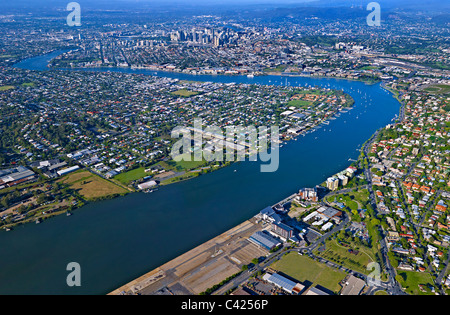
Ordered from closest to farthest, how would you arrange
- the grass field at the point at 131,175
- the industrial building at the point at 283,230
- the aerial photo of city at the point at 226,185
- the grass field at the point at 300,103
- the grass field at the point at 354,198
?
1. the aerial photo of city at the point at 226,185
2. the industrial building at the point at 283,230
3. the grass field at the point at 354,198
4. the grass field at the point at 131,175
5. the grass field at the point at 300,103

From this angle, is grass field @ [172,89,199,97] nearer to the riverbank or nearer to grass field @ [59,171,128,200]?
grass field @ [59,171,128,200]

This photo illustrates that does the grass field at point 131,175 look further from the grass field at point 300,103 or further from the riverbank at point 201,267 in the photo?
the grass field at point 300,103

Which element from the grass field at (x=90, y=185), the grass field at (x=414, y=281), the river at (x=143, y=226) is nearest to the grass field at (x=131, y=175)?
the grass field at (x=90, y=185)

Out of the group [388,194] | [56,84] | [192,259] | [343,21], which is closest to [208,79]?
[56,84]

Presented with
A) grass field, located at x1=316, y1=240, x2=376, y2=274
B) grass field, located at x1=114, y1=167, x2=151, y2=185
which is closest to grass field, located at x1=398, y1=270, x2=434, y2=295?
grass field, located at x1=316, y1=240, x2=376, y2=274

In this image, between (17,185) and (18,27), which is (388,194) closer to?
(17,185)

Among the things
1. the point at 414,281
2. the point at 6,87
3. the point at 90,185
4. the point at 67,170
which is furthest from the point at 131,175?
the point at 6,87
